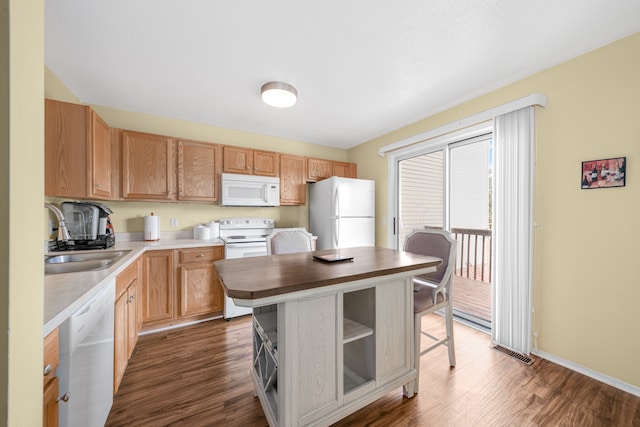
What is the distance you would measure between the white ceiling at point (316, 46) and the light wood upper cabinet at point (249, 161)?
659mm

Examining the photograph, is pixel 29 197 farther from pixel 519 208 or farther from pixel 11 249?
pixel 519 208

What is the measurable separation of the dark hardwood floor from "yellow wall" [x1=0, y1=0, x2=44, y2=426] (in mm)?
1148

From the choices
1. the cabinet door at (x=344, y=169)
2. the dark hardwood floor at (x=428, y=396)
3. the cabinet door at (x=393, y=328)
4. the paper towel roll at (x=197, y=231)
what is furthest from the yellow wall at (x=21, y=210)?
the cabinet door at (x=344, y=169)

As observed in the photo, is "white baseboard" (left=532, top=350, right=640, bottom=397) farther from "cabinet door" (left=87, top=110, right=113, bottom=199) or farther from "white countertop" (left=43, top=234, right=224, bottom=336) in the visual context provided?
"cabinet door" (left=87, top=110, right=113, bottom=199)

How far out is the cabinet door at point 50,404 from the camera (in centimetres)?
79

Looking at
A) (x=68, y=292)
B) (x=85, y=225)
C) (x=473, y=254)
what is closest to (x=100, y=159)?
(x=85, y=225)

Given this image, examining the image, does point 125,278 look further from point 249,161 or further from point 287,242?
point 249,161

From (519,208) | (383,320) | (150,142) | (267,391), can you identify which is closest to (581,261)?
(519,208)

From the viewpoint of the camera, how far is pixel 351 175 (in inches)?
166

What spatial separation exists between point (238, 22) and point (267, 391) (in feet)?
7.64

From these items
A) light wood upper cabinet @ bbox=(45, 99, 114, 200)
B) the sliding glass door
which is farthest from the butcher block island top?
the sliding glass door

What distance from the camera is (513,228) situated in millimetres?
2168

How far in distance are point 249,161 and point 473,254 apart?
356cm

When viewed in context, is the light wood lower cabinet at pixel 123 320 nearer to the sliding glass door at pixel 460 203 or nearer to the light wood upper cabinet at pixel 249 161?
the light wood upper cabinet at pixel 249 161
